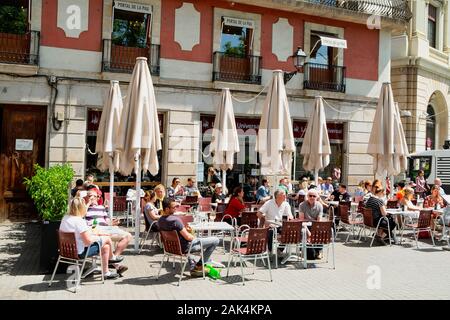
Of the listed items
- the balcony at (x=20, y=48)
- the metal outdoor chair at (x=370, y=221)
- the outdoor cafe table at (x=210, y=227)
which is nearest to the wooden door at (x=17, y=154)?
the balcony at (x=20, y=48)

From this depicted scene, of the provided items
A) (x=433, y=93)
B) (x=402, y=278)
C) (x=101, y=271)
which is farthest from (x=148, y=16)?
(x=433, y=93)

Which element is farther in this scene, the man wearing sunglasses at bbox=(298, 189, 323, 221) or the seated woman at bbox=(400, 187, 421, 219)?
the seated woman at bbox=(400, 187, 421, 219)

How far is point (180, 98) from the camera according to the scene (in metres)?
17.0

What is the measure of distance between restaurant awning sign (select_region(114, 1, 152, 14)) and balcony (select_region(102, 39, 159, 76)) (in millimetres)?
1221

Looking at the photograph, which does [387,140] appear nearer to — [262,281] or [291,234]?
[291,234]

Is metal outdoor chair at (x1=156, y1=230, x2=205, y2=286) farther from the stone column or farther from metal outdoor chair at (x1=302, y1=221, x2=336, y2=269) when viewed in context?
the stone column

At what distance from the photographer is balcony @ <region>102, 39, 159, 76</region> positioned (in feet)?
52.1

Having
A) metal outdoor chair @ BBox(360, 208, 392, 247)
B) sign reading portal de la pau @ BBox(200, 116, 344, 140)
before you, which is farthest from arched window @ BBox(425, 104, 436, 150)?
metal outdoor chair @ BBox(360, 208, 392, 247)

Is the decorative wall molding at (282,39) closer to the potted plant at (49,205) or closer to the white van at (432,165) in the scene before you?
the white van at (432,165)

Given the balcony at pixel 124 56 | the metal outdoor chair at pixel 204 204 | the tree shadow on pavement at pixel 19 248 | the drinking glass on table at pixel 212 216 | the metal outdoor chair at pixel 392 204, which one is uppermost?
the balcony at pixel 124 56

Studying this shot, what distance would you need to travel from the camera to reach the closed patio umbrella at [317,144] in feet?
44.4

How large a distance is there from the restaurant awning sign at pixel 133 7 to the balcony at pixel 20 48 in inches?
113
